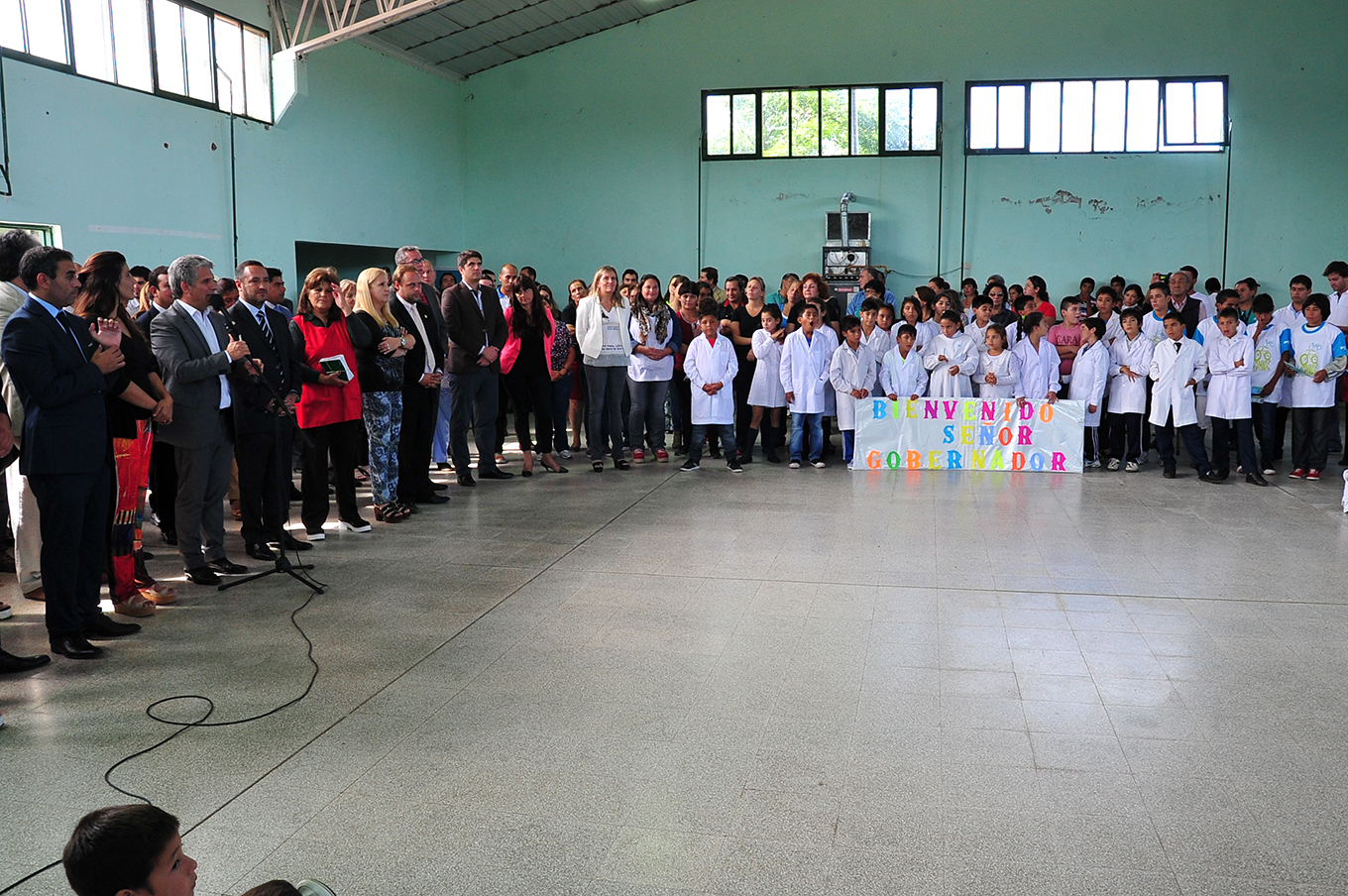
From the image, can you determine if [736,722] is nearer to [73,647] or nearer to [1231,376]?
[73,647]

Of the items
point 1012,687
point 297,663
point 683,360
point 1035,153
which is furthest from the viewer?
point 1035,153

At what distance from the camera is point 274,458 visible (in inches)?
235

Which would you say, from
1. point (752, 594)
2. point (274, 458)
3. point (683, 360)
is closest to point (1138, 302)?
point (683, 360)

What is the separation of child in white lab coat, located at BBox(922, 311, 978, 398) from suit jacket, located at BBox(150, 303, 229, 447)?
20.9 feet

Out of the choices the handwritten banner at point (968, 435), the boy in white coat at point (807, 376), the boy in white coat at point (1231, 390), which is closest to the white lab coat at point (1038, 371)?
the handwritten banner at point (968, 435)

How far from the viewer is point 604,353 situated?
9.05 meters

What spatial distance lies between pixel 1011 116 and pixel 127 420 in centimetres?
1444

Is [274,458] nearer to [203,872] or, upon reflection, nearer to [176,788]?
[176,788]

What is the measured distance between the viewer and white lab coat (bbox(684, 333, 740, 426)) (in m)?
9.26

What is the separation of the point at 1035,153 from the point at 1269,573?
11.9 m

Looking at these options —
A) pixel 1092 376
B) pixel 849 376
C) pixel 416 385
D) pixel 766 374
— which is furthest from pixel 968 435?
pixel 416 385

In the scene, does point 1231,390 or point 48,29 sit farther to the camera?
point 48,29

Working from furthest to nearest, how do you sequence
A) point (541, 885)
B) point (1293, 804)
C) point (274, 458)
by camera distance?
point (274, 458) → point (1293, 804) → point (541, 885)

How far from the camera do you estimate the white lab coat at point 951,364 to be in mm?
9328
